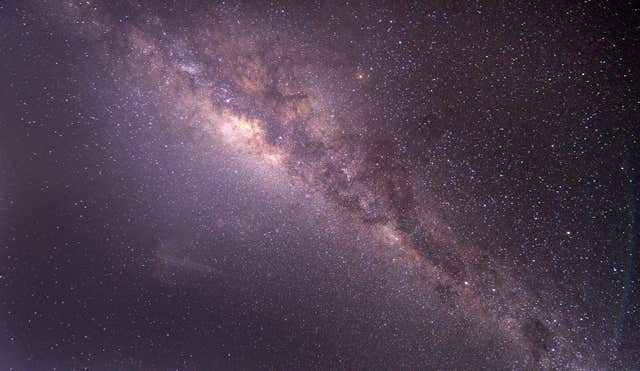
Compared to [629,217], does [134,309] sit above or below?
below

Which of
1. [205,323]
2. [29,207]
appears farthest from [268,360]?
[29,207]

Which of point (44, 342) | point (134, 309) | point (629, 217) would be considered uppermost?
point (629, 217)

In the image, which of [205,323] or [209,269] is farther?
[205,323]

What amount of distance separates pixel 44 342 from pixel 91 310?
1.55 metres

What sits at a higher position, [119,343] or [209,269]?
[209,269]

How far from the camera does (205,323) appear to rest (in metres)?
4.65

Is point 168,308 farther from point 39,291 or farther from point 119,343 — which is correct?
point 39,291

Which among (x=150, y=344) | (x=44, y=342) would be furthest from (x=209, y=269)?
(x=44, y=342)

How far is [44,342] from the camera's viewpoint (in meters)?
5.42

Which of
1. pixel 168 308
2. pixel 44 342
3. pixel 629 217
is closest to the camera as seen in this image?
pixel 629 217

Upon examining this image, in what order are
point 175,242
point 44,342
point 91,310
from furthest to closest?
point 44,342 < point 91,310 < point 175,242

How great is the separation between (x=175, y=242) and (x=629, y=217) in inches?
204

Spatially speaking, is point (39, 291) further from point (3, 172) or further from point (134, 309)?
point (3, 172)

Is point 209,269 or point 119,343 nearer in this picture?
point 209,269
